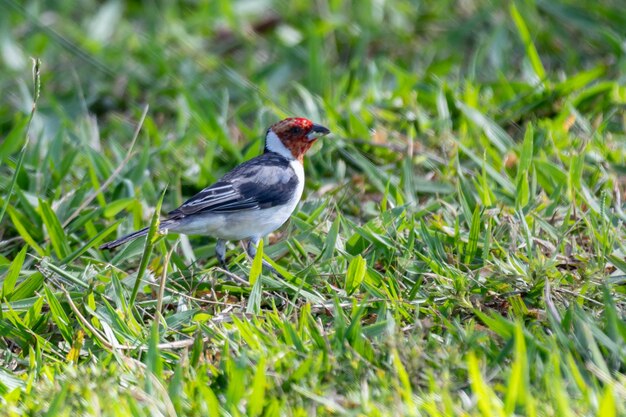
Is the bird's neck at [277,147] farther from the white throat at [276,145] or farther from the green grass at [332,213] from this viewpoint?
the green grass at [332,213]

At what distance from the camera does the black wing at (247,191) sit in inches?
185

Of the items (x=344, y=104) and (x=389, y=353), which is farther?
(x=344, y=104)

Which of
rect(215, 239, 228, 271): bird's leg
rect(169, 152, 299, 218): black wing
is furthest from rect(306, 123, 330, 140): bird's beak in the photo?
rect(215, 239, 228, 271): bird's leg

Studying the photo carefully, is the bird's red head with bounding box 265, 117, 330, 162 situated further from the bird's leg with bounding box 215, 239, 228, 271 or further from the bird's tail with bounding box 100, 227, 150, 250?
the bird's tail with bounding box 100, 227, 150, 250

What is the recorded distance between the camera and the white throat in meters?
5.19

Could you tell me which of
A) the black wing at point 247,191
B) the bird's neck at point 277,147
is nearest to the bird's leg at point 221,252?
the black wing at point 247,191

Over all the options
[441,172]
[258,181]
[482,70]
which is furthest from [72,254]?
[482,70]

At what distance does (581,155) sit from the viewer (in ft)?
15.9

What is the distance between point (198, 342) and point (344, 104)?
270 centimetres

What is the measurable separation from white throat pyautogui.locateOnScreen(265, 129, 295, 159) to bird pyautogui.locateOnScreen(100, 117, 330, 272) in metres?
0.06

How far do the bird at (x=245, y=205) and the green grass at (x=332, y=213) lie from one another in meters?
0.12

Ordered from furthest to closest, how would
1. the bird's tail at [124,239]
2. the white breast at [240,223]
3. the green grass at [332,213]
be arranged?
the white breast at [240,223] → the bird's tail at [124,239] → the green grass at [332,213]

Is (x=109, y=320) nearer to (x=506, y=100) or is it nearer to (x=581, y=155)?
(x=581, y=155)

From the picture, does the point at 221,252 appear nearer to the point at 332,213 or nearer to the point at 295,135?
the point at 332,213
